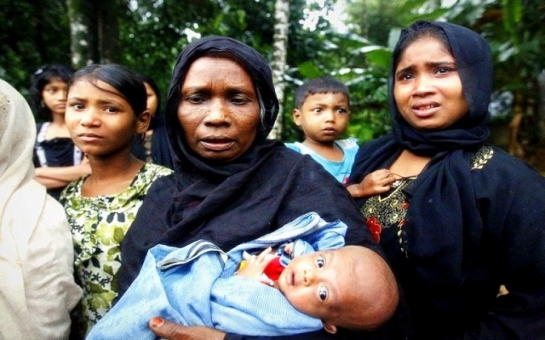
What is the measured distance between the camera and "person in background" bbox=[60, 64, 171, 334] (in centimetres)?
196

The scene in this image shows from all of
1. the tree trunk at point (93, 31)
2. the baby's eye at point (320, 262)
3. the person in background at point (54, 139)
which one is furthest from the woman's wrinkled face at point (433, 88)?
the tree trunk at point (93, 31)

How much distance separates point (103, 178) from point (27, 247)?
1.87ft

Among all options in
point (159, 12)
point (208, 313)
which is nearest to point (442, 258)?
point (208, 313)

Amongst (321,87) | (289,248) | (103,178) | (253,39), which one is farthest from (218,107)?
(253,39)

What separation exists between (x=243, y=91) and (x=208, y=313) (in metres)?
0.76

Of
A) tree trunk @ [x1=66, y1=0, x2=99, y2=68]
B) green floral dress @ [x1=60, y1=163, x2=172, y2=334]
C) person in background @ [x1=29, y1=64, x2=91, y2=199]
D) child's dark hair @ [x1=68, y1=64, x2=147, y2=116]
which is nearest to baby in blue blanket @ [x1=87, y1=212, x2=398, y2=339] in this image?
green floral dress @ [x1=60, y1=163, x2=172, y2=334]

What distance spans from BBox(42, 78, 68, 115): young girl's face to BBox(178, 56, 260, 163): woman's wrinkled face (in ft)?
6.80

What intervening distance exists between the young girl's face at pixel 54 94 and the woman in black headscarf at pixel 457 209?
8.31 ft

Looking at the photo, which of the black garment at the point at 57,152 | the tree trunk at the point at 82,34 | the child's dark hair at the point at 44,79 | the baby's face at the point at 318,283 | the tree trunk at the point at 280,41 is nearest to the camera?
the baby's face at the point at 318,283

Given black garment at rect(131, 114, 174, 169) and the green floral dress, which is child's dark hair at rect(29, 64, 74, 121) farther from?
the green floral dress

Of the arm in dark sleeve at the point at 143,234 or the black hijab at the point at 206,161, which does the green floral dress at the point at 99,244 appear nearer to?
the arm in dark sleeve at the point at 143,234

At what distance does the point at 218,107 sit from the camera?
5.28 feet

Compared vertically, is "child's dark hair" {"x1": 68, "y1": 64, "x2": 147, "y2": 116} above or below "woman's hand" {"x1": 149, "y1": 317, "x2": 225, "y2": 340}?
above

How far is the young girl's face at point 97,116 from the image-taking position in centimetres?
204
